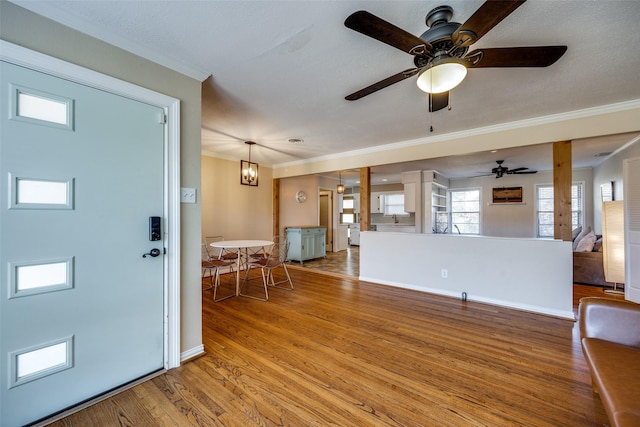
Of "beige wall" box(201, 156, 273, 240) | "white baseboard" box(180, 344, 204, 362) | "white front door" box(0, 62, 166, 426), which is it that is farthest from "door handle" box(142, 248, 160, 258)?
"beige wall" box(201, 156, 273, 240)

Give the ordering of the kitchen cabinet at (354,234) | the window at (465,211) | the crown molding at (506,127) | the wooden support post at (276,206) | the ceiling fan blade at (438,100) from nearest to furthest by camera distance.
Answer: the ceiling fan blade at (438,100), the crown molding at (506,127), the wooden support post at (276,206), the window at (465,211), the kitchen cabinet at (354,234)

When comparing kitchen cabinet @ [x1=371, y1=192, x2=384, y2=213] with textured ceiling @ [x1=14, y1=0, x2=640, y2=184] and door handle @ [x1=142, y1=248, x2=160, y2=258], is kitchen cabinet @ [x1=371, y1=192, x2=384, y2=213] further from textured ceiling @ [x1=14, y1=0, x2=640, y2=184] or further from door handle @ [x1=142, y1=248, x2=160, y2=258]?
door handle @ [x1=142, y1=248, x2=160, y2=258]

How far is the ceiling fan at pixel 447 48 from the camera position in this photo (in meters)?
1.23

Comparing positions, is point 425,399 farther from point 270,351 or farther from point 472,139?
point 472,139

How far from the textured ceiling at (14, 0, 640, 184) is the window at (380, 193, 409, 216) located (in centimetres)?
471

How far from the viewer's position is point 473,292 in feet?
11.4

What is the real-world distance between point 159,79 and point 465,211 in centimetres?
797

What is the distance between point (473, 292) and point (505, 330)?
93cm

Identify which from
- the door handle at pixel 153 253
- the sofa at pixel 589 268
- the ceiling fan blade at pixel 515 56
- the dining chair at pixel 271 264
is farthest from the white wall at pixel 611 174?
the door handle at pixel 153 253

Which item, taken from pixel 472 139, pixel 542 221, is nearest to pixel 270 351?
pixel 472 139

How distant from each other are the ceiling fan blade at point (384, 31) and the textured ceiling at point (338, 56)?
0.28 meters

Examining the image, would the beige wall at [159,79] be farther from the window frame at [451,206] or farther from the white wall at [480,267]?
the window frame at [451,206]

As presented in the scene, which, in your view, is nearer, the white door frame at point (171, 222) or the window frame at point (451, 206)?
the white door frame at point (171, 222)

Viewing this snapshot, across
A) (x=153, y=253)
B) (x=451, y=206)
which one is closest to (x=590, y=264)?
(x=451, y=206)
